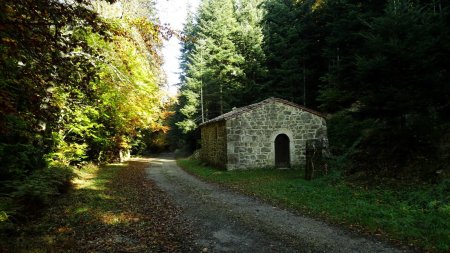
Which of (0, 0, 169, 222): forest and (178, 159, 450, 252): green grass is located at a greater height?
(0, 0, 169, 222): forest

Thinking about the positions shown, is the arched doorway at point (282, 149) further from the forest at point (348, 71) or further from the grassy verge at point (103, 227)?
the grassy verge at point (103, 227)

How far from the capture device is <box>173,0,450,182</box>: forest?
10219 millimetres

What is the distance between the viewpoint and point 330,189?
10680mm

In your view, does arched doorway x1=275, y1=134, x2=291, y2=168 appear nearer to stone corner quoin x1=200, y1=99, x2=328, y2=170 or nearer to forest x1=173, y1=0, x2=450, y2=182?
stone corner quoin x1=200, y1=99, x2=328, y2=170

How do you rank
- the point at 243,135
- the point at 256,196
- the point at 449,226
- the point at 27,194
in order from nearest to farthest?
the point at 449,226 → the point at 27,194 → the point at 256,196 → the point at 243,135

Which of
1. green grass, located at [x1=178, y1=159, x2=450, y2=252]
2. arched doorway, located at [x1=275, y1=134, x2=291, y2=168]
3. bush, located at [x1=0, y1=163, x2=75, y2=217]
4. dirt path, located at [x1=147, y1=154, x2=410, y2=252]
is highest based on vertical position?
arched doorway, located at [x1=275, y1=134, x2=291, y2=168]

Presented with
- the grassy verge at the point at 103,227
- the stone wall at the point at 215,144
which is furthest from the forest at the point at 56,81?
the stone wall at the point at 215,144

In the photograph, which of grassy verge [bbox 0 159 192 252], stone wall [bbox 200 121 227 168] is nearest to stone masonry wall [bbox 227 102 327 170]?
stone wall [bbox 200 121 227 168]

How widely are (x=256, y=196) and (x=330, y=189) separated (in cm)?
254

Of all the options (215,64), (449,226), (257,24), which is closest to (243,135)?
(449,226)

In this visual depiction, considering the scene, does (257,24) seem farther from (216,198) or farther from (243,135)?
(216,198)

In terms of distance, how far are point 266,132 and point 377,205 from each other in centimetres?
1046

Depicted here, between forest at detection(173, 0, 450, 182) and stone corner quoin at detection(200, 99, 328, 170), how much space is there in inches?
80.0

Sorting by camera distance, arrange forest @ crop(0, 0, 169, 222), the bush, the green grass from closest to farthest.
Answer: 1. forest @ crop(0, 0, 169, 222)
2. the green grass
3. the bush
